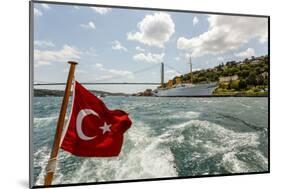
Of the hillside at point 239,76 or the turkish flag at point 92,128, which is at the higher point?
the hillside at point 239,76

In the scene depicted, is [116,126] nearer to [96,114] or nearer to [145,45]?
[96,114]

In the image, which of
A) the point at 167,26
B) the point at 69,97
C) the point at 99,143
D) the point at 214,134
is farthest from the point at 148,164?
the point at 167,26

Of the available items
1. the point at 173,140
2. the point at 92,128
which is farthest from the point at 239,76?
the point at 92,128

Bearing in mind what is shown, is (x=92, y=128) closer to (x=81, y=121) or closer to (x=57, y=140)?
(x=81, y=121)

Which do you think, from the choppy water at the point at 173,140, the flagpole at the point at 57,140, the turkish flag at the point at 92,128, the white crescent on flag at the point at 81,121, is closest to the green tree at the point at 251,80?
the choppy water at the point at 173,140

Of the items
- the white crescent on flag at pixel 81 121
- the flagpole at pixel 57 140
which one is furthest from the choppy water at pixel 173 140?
the white crescent on flag at pixel 81 121

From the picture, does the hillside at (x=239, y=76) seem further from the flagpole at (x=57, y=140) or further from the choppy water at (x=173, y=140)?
the flagpole at (x=57, y=140)

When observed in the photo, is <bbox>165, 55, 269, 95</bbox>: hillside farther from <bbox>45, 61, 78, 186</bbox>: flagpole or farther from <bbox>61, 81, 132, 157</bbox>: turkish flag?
<bbox>45, 61, 78, 186</bbox>: flagpole

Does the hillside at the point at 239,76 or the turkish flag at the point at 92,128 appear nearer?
the turkish flag at the point at 92,128
